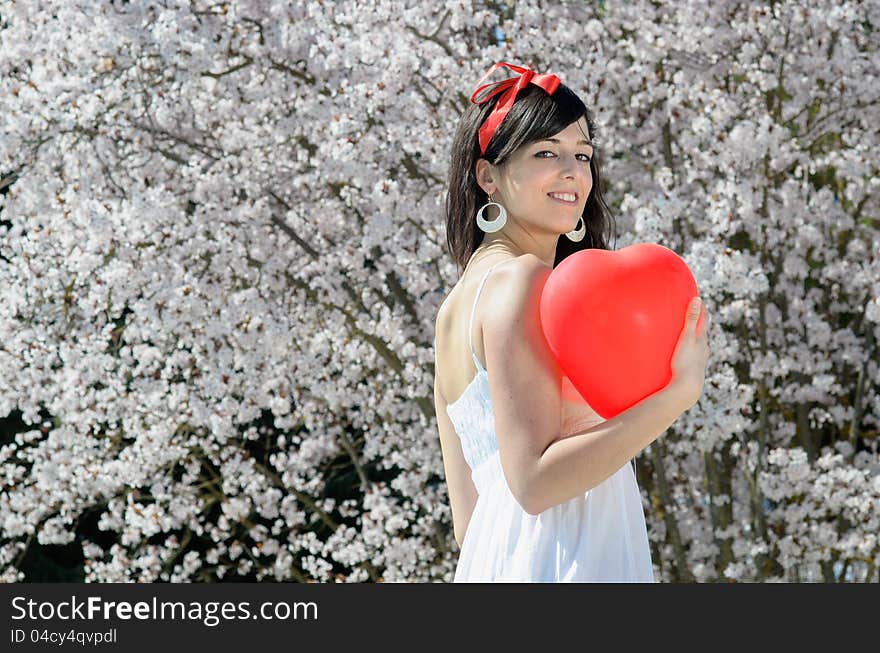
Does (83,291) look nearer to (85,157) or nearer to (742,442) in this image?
(85,157)

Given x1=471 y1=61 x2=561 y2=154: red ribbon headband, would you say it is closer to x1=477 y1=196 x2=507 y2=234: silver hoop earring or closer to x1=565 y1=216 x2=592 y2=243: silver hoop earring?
x1=477 y1=196 x2=507 y2=234: silver hoop earring

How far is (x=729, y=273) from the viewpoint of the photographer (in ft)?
16.8

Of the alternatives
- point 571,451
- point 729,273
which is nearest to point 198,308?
point 729,273

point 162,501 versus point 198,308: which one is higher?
point 198,308

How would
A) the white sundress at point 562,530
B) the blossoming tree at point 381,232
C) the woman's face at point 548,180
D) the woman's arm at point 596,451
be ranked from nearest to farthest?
the woman's arm at point 596,451, the white sundress at point 562,530, the woman's face at point 548,180, the blossoming tree at point 381,232

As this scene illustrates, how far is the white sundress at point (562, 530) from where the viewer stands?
1.67m

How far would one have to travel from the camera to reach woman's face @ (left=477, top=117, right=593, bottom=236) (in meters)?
1.81

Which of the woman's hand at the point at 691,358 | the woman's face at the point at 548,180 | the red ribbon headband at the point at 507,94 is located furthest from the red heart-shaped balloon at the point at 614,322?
the red ribbon headband at the point at 507,94

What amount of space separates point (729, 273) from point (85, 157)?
314 centimetres

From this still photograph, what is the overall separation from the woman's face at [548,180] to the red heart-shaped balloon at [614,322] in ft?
0.51

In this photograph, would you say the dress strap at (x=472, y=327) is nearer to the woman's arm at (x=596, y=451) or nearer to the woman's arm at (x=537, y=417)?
the woman's arm at (x=537, y=417)

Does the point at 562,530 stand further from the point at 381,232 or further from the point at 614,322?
the point at 381,232

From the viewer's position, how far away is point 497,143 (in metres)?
1.83

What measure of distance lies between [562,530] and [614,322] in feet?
1.00
